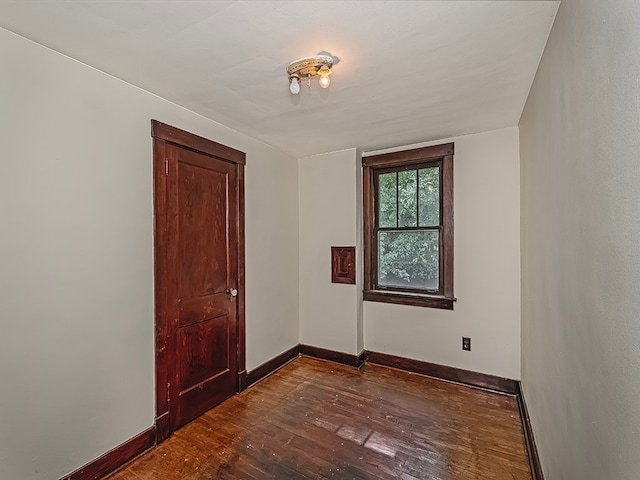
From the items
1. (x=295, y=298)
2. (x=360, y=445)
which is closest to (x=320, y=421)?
(x=360, y=445)

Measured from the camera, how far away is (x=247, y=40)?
151cm

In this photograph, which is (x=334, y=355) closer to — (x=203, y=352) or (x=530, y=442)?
(x=203, y=352)

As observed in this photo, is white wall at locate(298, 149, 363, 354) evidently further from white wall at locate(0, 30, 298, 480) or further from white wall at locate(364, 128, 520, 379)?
white wall at locate(0, 30, 298, 480)

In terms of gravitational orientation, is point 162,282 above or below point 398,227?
below

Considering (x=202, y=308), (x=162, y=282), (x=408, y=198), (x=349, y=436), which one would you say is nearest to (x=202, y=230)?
(x=162, y=282)

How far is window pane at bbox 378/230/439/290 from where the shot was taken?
3.21 metres

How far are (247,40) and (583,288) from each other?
5.68 feet

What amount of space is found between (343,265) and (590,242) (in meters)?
2.57

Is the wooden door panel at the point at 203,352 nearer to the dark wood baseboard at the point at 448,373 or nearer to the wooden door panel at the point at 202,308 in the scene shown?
the wooden door panel at the point at 202,308

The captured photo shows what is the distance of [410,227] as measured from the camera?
330 centimetres

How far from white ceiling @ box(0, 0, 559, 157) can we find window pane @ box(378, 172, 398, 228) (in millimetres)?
1024

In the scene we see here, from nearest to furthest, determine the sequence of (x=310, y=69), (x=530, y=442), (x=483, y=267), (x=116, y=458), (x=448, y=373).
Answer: (x=310, y=69), (x=116, y=458), (x=530, y=442), (x=483, y=267), (x=448, y=373)

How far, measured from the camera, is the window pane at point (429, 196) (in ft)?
10.4

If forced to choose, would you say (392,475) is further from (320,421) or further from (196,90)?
(196,90)
